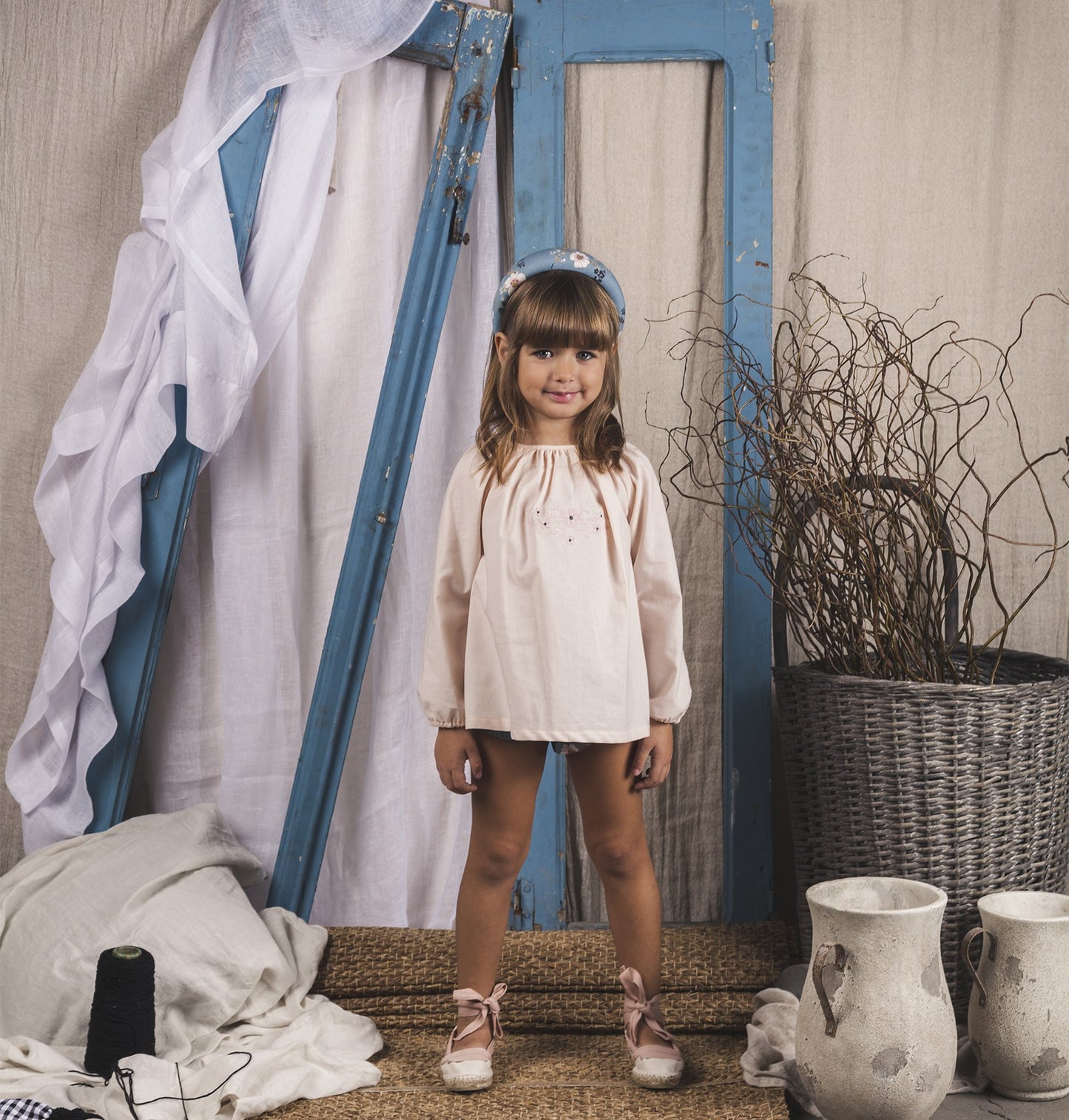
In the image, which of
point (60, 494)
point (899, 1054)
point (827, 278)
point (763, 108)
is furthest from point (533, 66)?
point (899, 1054)

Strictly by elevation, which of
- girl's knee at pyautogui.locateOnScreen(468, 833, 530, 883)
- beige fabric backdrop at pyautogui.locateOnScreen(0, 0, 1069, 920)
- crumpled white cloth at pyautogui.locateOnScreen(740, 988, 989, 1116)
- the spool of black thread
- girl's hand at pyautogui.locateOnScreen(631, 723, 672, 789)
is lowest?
crumpled white cloth at pyautogui.locateOnScreen(740, 988, 989, 1116)

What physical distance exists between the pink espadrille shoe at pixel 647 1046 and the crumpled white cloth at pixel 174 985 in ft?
1.30

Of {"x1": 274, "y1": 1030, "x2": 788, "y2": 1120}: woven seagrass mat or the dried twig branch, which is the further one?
the dried twig branch

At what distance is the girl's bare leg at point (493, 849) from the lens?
1647 millimetres

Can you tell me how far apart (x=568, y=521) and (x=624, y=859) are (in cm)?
53

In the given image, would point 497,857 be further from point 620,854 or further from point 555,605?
point 555,605

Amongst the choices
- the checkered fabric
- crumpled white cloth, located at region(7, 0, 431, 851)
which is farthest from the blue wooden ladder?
the checkered fabric

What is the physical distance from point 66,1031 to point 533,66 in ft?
6.08

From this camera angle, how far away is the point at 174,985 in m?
1.68

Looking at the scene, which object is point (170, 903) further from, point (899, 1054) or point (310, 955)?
point (899, 1054)

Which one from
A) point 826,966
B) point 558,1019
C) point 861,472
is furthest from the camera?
point 861,472

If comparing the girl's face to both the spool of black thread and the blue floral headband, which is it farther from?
the spool of black thread

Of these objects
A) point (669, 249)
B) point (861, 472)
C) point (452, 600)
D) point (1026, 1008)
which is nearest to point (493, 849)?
point (452, 600)

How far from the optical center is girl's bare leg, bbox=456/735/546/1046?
64.9 inches
